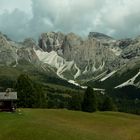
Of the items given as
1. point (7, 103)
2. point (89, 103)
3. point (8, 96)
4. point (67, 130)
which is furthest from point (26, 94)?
point (67, 130)

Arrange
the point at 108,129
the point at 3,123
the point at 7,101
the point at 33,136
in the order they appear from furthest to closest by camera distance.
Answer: the point at 7,101
the point at 108,129
the point at 3,123
the point at 33,136

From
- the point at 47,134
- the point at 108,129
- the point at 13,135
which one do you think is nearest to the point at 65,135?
the point at 47,134

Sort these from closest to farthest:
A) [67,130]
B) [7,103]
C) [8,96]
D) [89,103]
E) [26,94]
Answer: [67,130]
[7,103]
[8,96]
[26,94]
[89,103]

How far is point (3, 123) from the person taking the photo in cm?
7712

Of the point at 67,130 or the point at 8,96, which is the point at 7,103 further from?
the point at 67,130

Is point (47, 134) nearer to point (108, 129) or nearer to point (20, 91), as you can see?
point (108, 129)

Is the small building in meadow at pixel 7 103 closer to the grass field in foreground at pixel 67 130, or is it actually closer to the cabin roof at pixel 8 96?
the cabin roof at pixel 8 96

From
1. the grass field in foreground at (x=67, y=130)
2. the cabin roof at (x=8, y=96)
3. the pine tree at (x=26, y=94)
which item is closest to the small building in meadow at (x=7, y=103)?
the cabin roof at (x=8, y=96)

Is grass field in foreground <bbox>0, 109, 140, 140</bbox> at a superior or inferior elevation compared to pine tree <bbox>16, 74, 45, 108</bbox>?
inferior

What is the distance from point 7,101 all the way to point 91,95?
48026mm

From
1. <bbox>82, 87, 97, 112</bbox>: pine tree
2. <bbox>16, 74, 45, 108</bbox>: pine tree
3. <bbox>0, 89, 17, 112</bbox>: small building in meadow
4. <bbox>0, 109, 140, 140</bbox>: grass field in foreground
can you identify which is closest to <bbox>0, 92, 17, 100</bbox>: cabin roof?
<bbox>0, 89, 17, 112</bbox>: small building in meadow

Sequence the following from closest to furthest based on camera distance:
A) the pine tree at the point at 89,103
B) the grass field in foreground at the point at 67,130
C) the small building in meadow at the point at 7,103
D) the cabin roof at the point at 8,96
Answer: the grass field in foreground at the point at 67,130
the small building in meadow at the point at 7,103
the cabin roof at the point at 8,96
the pine tree at the point at 89,103

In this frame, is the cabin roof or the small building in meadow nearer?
the small building in meadow

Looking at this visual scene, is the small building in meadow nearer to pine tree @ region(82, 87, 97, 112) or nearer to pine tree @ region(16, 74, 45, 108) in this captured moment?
pine tree @ region(16, 74, 45, 108)
